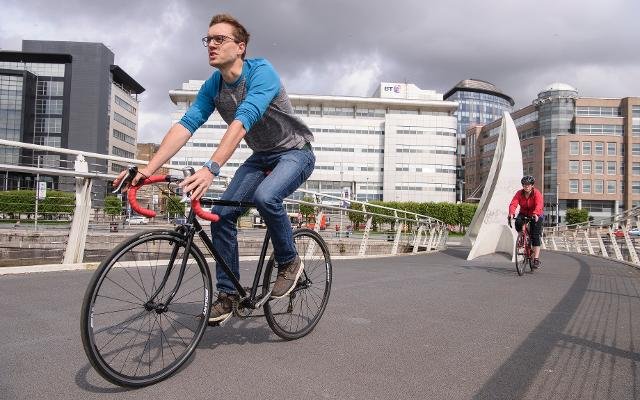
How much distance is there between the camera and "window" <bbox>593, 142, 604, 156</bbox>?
8825cm

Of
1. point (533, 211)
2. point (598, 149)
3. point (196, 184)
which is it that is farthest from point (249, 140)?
point (598, 149)

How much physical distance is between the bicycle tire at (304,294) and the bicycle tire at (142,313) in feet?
1.90

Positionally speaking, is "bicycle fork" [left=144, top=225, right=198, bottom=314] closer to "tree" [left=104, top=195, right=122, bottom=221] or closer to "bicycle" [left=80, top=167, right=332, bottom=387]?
"bicycle" [left=80, top=167, right=332, bottom=387]

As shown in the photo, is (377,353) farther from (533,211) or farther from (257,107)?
(533,211)

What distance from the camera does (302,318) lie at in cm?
355

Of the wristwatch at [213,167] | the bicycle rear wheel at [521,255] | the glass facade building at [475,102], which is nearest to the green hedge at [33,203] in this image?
the wristwatch at [213,167]

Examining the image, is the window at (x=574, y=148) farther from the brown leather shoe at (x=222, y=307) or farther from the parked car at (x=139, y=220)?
the brown leather shoe at (x=222, y=307)

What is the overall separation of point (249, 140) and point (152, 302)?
126cm

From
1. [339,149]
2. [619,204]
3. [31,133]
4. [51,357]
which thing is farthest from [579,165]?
[51,357]

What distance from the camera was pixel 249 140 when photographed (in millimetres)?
3326

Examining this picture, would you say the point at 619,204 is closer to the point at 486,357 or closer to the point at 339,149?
the point at 339,149

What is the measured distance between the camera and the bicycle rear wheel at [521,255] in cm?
869

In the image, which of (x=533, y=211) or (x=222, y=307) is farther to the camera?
(x=533, y=211)

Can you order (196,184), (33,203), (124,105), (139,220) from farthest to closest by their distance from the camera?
1. (124,105)
2. (33,203)
3. (139,220)
4. (196,184)
